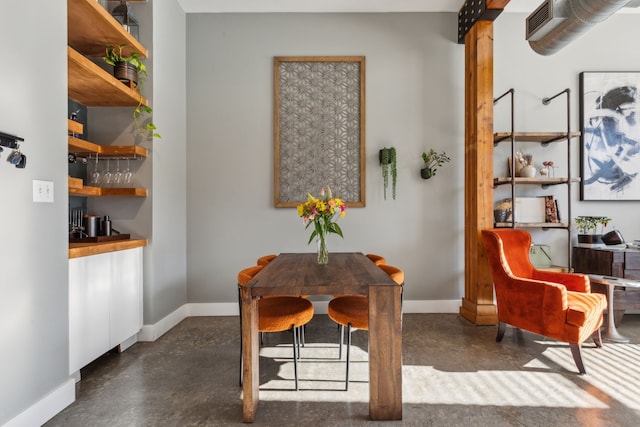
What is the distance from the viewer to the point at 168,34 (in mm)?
3537

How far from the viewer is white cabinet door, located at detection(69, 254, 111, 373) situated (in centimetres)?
224

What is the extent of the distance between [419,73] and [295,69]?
1.47 metres

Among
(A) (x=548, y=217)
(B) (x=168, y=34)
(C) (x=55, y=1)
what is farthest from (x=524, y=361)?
(B) (x=168, y=34)

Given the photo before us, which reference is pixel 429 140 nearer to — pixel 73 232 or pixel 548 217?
pixel 548 217

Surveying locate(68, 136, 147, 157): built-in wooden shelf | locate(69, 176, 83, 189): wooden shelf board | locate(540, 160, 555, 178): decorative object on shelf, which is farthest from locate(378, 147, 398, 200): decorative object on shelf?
locate(69, 176, 83, 189): wooden shelf board

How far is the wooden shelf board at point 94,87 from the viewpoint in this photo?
7.84 feet

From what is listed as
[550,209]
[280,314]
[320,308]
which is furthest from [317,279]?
[550,209]

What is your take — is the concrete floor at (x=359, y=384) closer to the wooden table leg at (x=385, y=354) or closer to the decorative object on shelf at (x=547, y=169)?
the wooden table leg at (x=385, y=354)

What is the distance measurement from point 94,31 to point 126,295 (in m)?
2.17

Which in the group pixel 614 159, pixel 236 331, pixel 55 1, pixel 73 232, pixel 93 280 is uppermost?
pixel 55 1

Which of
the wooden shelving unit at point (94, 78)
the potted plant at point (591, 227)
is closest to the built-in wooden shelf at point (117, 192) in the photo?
the wooden shelving unit at point (94, 78)

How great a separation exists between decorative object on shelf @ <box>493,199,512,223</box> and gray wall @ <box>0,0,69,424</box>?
395 cm

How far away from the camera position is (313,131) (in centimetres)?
400

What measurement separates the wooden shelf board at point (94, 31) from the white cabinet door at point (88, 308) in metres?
1.78
